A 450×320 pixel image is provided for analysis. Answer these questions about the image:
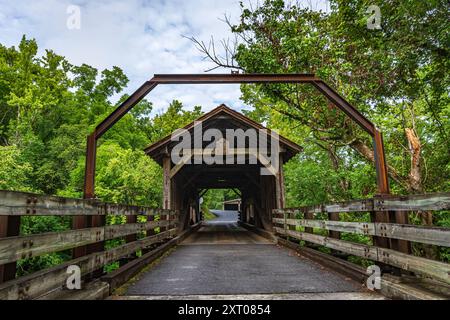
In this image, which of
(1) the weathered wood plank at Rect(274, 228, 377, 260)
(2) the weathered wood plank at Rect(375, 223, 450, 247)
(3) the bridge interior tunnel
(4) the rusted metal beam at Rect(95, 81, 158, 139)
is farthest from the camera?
(3) the bridge interior tunnel

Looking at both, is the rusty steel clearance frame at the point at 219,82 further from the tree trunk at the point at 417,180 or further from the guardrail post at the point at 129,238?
the tree trunk at the point at 417,180

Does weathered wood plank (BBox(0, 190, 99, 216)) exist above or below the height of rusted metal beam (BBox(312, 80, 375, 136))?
below

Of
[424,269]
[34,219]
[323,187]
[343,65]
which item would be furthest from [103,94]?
[424,269]

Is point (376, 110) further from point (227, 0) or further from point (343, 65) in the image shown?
point (227, 0)

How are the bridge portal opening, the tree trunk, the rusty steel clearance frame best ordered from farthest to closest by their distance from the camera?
the bridge portal opening → the tree trunk → the rusty steel clearance frame

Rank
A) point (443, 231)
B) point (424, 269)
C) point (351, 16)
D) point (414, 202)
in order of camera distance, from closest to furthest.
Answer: point (443, 231), point (424, 269), point (414, 202), point (351, 16)

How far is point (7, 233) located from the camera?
1982 millimetres

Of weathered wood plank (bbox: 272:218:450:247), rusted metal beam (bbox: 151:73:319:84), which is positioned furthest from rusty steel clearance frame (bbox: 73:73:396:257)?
weathered wood plank (bbox: 272:218:450:247)

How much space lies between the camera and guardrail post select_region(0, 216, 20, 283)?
1945mm

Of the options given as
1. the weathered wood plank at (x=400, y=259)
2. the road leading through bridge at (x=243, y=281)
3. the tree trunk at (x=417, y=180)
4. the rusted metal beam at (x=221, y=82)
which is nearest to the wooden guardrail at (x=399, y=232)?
the weathered wood plank at (x=400, y=259)

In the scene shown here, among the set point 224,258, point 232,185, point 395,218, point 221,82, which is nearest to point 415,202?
point 395,218

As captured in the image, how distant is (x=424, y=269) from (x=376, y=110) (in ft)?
29.4

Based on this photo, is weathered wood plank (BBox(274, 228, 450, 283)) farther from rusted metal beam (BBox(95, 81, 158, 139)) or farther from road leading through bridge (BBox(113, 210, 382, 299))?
rusted metal beam (BBox(95, 81, 158, 139))
